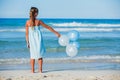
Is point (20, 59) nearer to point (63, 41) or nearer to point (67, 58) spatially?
point (67, 58)

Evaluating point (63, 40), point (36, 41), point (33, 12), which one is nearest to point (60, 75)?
point (63, 40)

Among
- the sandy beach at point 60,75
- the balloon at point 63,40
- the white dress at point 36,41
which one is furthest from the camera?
the balloon at point 63,40

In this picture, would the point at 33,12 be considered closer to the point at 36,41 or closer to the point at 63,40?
the point at 36,41

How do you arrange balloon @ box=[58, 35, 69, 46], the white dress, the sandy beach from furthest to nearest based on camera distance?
balloon @ box=[58, 35, 69, 46] < the white dress < the sandy beach

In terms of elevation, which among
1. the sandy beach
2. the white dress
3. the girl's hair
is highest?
the girl's hair

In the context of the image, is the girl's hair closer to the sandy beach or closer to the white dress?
the white dress

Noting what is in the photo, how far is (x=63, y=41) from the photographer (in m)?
7.61

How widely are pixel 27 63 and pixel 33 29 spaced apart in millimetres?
2596

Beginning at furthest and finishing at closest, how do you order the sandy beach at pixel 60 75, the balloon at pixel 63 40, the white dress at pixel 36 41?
the balloon at pixel 63 40 < the white dress at pixel 36 41 < the sandy beach at pixel 60 75

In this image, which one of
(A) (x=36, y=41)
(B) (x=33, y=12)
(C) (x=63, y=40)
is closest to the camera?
(B) (x=33, y=12)

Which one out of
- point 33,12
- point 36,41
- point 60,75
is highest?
point 33,12

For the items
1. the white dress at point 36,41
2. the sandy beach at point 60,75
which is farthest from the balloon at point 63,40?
the sandy beach at point 60,75

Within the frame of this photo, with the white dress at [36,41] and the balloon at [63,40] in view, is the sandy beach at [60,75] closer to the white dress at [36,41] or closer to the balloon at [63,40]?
the white dress at [36,41]

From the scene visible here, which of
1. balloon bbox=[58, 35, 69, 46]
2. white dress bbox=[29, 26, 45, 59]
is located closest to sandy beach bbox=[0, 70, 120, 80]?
white dress bbox=[29, 26, 45, 59]
